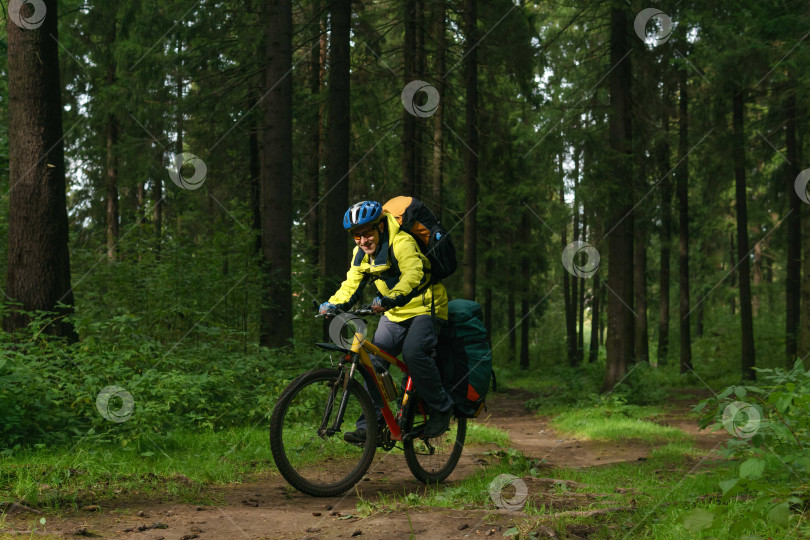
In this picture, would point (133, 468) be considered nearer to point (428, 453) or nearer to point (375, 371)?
point (375, 371)

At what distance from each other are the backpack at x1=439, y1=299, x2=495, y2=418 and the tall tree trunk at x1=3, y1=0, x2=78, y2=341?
450 cm

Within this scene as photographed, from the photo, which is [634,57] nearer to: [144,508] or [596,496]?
[596,496]

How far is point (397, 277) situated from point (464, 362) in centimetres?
100

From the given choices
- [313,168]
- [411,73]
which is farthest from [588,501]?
[313,168]

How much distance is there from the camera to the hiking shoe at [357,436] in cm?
536

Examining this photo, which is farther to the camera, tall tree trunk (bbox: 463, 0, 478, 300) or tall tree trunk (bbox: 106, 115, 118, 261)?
tall tree trunk (bbox: 106, 115, 118, 261)

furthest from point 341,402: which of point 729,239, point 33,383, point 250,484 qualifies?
point 729,239

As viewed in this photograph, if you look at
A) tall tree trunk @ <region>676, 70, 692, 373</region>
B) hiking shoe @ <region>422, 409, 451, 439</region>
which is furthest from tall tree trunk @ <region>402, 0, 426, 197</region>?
hiking shoe @ <region>422, 409, 451, 439</region>

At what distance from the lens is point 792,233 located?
1995cm

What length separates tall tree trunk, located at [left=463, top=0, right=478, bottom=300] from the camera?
1670cm

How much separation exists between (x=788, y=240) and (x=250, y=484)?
65.9 feet

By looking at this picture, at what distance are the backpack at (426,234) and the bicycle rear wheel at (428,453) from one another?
120cm

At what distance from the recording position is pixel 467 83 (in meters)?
17.3

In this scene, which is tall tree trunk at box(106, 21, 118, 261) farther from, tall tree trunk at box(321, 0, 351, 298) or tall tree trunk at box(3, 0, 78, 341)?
tall tree trunk at box(3, 0, 78, 341)
